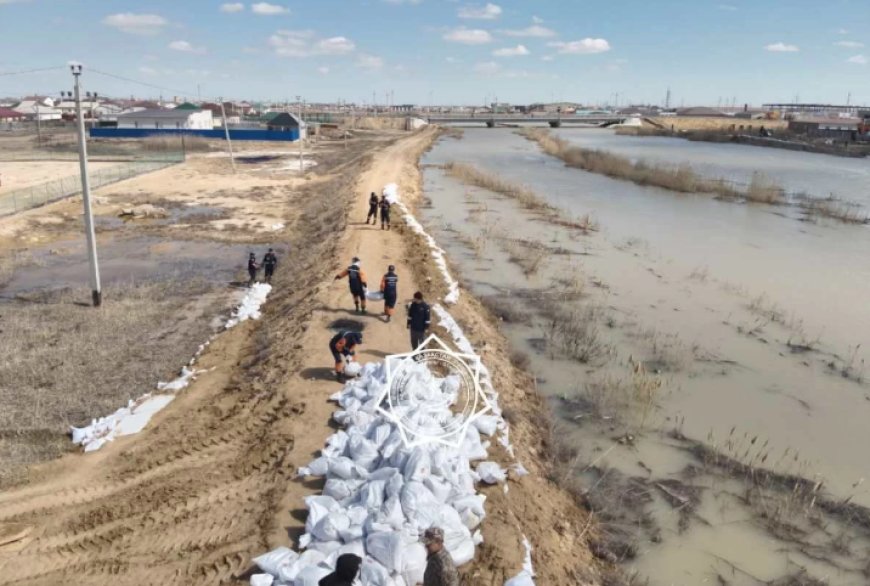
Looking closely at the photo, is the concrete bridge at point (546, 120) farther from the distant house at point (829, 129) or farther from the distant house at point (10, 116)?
the distant house at point (10, 116)

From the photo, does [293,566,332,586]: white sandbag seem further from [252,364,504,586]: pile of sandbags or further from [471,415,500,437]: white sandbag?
[471,415,500,437]: white sandbag

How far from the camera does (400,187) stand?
3338 centimetres

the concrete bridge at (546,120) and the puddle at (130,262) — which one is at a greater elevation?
the concrete bridge at (546,120)

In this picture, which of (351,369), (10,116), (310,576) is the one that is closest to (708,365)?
(351,369)

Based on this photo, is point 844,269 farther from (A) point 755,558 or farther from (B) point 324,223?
(B) point 324,223

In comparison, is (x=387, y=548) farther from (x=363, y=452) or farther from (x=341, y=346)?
(x=341, y=346)

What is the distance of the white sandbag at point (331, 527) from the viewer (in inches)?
226

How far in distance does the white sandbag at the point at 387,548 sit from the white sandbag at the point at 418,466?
2.56 ft

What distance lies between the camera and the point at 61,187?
30828 mm

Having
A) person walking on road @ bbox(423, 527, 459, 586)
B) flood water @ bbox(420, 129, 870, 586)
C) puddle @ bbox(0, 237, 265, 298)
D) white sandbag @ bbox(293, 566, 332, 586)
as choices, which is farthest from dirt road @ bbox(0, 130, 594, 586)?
puddle @ bbox(0, 237, 265, 298)

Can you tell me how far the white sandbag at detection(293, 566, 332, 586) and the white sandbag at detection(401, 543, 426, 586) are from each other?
651mm

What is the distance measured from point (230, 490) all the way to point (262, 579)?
81.5 inches

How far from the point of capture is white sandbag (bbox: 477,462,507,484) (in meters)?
7.18

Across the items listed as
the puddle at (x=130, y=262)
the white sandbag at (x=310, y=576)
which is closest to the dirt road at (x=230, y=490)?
the white sandbag at (x=310, y=576)
